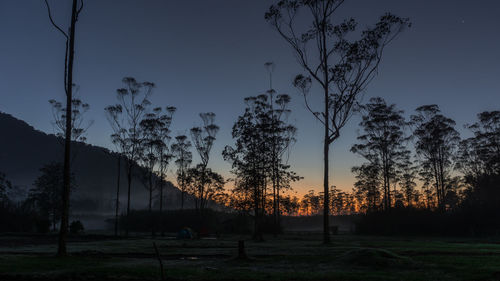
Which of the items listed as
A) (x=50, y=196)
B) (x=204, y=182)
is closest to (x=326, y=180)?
(x=204, y=182)

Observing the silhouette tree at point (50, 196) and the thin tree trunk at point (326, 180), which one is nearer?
the thin tree trunk at point (326, 180)

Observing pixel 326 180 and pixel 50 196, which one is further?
pixel 50 196

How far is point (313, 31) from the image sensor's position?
104ft

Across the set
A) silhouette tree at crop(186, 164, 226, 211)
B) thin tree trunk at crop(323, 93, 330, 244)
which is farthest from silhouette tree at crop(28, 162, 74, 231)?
thin tree trunk at crop(323, 93, 330, 244)

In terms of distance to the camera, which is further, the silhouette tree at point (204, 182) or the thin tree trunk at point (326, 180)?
the silhouette tree at point (204, 182)

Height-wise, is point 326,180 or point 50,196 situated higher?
point 326,180

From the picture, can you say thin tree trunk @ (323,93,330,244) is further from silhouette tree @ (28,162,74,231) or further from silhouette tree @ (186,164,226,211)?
silhouette tree @ (28,162,74,231)

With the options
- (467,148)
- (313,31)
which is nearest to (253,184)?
(313,31)

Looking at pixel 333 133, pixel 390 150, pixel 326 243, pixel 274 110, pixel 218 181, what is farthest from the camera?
pixel 218 181

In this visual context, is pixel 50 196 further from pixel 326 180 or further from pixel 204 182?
pixel 326 180

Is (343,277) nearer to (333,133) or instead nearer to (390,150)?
(333,133)

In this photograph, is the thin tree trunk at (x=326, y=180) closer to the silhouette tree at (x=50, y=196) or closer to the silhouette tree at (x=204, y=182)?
the silhouette tree at (x=204, y=182)

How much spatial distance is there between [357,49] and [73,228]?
4130 centimetres

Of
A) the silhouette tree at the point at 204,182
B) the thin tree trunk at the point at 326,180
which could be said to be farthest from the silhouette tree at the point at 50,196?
the thin tree trunk at the point at 326,180
